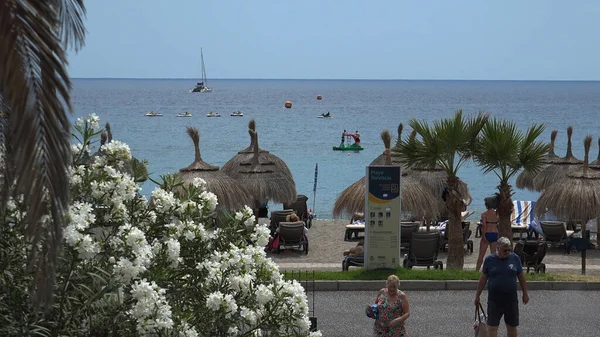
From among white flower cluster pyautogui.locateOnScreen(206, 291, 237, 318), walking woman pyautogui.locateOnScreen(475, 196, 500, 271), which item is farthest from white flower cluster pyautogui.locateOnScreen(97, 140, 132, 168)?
walking woman pyautogui.locateOnScreen(475, 196, 500, 271)

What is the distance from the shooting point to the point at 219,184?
2111cm

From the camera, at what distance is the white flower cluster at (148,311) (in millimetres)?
5691

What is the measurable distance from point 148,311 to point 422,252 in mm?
12242

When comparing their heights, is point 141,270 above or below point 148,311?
above

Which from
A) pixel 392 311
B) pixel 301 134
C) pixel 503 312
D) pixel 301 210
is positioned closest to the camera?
pixel 392 311

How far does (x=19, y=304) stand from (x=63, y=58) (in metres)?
2.15

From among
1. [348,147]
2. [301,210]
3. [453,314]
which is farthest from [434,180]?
[348,147]

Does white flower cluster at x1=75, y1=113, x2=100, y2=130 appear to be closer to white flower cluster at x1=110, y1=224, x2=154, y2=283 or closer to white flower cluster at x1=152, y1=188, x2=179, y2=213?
white flower cluster at x1=152, y1=188, x2=179, y2=213

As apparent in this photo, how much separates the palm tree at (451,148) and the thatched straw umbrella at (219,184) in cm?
537

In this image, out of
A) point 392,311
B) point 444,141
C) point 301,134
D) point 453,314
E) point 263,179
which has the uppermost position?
point 301,134

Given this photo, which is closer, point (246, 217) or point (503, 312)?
point (246, 217)

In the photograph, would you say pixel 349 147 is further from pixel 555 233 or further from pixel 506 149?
pixel 506 149

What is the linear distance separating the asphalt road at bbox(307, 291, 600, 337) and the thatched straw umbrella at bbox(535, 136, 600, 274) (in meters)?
6.16

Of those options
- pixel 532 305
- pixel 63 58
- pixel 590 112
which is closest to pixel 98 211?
pixel 63 58
